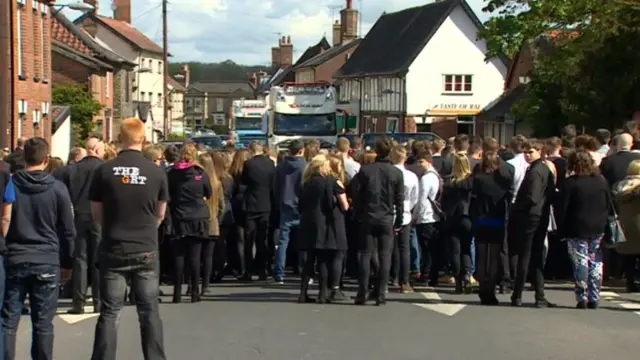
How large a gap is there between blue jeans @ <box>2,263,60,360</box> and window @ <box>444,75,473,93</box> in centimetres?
5641

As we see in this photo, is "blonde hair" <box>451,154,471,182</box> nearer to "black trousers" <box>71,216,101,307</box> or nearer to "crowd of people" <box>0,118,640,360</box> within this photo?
"crowd of people" <box>0,118,640,360</box>

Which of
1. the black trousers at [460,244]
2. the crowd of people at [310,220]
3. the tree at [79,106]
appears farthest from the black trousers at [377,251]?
the tree at [79,106]

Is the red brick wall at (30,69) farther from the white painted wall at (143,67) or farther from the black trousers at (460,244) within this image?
the white painted wall at (143,67)

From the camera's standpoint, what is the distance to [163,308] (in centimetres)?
1185

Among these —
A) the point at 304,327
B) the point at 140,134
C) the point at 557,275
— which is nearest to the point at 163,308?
the point at 304,327

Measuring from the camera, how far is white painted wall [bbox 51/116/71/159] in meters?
33.7

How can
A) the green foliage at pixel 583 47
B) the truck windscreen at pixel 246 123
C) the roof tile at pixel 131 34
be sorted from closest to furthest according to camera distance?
the green foliage at pixel 583 47 < the truck windscreen at pixel 246 123 < the roof tile at pixel 131 34

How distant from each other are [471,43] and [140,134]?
56449mm

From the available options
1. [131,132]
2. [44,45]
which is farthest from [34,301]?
[44,45]

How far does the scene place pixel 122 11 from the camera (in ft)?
303

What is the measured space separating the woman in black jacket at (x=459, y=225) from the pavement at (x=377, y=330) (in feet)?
1.39

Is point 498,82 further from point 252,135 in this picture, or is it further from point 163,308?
point 163,308

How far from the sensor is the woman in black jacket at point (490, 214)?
11.8 meters

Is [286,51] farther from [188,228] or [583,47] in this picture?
[188,228]
